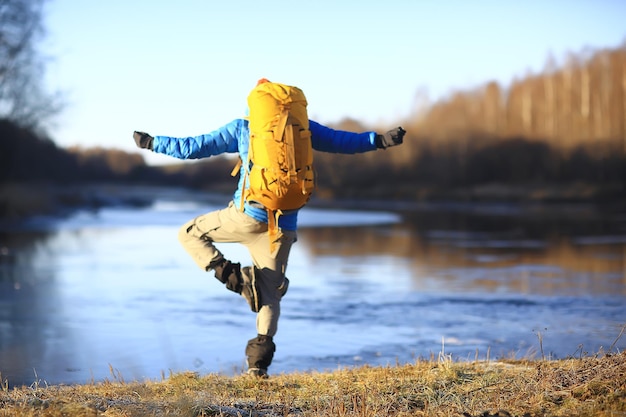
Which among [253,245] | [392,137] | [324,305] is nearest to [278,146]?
[392,137]

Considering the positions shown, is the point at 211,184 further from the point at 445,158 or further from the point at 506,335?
the point at 506,335

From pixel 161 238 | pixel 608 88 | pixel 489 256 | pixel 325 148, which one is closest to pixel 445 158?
pixel 608 88

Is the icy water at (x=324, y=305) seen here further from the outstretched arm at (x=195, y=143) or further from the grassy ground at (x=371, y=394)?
the outstretched arm at (x=195, y=143)

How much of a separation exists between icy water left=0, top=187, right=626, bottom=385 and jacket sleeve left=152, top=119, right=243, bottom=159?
165 cm

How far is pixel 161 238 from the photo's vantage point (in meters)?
21.8

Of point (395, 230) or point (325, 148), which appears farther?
point (395, 230)

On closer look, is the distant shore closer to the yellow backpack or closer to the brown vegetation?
the brown vegetation

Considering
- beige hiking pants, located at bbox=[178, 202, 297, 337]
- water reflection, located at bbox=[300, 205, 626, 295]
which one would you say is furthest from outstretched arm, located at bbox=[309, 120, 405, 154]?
water reflection, located at bbox=[300, 205, 626, 295]

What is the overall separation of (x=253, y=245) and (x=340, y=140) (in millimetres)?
1034

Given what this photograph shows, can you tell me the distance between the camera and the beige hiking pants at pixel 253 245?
611 cm

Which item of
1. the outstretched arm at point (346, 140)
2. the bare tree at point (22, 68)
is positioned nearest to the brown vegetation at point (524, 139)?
the bare tree at point (22, 68)

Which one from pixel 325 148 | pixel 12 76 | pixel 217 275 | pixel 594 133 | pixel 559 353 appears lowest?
pixel 559 353

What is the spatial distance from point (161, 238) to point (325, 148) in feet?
53.3

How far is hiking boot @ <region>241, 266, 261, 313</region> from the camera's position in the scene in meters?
6.19
